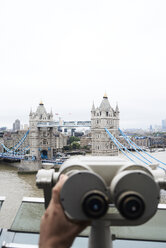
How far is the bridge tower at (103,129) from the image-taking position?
707 inches

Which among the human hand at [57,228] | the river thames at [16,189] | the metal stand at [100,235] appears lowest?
the river thames at [16,189]

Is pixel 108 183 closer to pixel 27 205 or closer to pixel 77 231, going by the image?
pixel 77 231

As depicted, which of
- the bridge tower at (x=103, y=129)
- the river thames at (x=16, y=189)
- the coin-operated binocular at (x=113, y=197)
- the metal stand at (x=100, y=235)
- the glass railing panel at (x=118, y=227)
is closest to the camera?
the coin-operated binocular at (x=113, y=197)

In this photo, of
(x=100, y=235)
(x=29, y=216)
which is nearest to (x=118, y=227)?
(x=29, y=216)

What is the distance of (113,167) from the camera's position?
0.81 m

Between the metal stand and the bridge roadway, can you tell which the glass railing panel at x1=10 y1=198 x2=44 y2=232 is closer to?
the metal stand

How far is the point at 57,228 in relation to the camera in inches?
27.2

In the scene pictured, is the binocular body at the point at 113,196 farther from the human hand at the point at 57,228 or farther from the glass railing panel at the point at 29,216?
the glass railing panel at the point at 29,216

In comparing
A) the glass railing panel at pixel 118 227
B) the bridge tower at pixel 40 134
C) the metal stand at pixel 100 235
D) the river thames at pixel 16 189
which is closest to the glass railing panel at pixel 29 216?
the glass railing panel at pixel 118 227

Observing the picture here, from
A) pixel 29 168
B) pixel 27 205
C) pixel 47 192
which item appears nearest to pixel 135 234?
pixel 27 205

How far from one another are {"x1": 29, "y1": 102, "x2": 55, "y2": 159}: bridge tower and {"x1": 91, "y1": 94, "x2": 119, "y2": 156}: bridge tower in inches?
182

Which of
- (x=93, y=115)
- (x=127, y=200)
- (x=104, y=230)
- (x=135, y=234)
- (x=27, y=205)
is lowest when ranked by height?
(x=135, y=234)

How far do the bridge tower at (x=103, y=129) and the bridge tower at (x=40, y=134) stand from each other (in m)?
4.61

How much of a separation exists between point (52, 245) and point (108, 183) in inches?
10.0
